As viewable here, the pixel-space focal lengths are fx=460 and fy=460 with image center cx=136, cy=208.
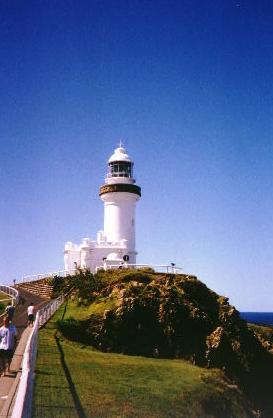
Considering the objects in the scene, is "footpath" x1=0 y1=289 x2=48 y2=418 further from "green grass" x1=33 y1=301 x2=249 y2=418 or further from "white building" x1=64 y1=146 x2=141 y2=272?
"white building" x1=64 y1=146 x2=141 y2=272

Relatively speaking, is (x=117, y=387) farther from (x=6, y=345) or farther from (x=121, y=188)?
(x=121, y=188)

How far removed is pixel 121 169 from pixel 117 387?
3662cm

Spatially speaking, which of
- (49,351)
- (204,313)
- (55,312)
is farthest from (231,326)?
(49,351)

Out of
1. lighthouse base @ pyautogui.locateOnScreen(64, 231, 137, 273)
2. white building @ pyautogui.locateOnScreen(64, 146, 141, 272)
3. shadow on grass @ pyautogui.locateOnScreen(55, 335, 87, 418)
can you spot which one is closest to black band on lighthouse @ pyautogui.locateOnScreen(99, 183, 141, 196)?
white building @ pyautogui.locateOnScreen(64, 146, 141, 272)

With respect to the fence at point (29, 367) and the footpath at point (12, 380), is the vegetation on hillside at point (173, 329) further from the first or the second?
the footpath at point (12, 380)

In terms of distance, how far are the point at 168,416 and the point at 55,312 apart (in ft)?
47.1


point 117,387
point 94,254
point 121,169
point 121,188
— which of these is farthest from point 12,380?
point 121,169

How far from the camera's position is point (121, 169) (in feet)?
166

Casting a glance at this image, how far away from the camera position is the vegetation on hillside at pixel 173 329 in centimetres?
2523

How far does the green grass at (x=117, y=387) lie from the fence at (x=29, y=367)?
2.44 feet

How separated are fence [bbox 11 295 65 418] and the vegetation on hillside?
4.91ft

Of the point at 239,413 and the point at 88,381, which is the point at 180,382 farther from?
the point at 88,381

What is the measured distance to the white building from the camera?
46.8m

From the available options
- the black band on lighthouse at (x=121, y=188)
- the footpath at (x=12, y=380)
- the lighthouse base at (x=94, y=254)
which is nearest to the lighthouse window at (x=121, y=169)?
the black band on lighthouse at (x=121, y=188)
